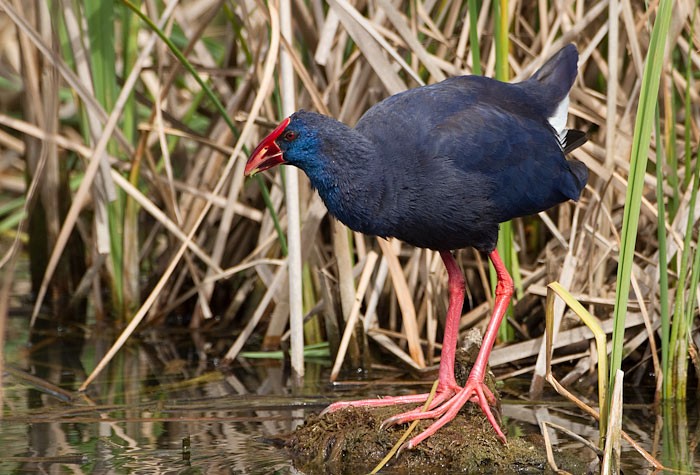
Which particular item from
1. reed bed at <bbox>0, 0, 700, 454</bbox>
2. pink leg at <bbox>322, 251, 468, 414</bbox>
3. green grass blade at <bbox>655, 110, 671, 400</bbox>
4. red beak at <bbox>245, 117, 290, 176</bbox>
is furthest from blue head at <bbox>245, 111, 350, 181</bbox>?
green grass blade at <bbox>655, 110, 671, 400</bbox>

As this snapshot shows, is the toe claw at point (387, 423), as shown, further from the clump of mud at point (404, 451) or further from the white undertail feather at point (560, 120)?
the white undertail feather at point (560, 120)

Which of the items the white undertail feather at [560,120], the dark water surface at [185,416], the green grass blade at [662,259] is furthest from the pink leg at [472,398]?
the white undertail feather at [560,120]

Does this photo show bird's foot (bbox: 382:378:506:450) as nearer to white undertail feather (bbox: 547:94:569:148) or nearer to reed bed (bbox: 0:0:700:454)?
reed bed (bbox: 0:0:700:454)

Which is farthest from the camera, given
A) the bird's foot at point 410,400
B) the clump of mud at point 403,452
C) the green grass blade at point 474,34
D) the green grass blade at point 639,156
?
the green grass blade at point 474,34

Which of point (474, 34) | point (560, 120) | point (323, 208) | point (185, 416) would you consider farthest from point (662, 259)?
point (185, 416)

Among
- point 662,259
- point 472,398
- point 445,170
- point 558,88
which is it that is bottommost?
point 472,398

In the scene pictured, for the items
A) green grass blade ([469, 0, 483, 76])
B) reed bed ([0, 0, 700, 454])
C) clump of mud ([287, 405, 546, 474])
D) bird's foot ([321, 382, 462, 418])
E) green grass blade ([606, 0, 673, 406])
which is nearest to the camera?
green grass blade ([606, 0, 673, 406])

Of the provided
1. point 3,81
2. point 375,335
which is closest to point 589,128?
point 375,335

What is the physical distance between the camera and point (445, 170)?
242cm

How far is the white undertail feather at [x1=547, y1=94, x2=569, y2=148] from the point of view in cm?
282

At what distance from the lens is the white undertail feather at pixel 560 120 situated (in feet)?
9.25

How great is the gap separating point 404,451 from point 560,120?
108 cm

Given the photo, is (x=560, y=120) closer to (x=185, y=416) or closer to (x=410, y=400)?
(x=410, y=400)

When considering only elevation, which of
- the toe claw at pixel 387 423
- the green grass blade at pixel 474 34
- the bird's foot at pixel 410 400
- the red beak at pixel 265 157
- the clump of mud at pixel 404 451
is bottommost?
the clump of mud at pixel 404 451
